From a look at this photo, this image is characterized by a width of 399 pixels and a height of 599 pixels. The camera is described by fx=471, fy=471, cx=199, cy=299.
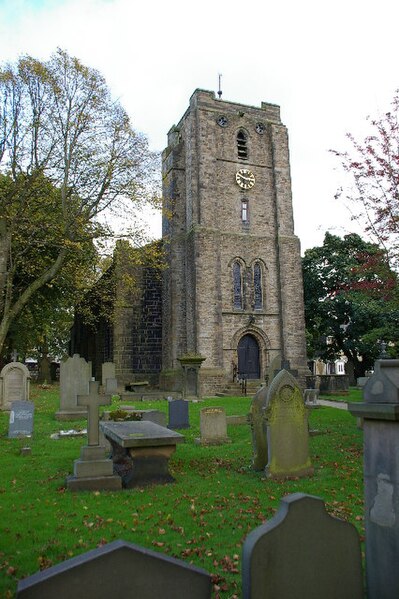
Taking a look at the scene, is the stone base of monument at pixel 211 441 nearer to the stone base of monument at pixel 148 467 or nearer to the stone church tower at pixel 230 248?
the stone base of monument at pixel 148 467

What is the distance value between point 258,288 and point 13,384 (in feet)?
51.4

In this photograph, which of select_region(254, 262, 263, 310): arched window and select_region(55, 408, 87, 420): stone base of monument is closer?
select_region(55, 408, 87, 420): stone base of monument

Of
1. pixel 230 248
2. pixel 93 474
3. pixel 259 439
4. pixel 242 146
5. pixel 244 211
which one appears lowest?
pixel 93 474

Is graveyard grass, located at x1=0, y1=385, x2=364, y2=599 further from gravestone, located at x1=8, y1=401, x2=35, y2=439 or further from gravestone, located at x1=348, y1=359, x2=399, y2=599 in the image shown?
gravestone, located at x1=348, y1=359, x2=399, y2=599

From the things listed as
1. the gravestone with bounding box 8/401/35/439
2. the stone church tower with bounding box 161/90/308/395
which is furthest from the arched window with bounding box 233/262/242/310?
the gravestone with bounding box 8/401/35/439

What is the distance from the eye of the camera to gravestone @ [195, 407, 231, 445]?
10.1m

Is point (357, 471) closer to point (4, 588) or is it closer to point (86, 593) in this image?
point (4, 588)

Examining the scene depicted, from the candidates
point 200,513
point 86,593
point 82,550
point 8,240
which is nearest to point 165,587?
point 86,593

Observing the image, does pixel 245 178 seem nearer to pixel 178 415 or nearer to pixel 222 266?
pixel 222 266

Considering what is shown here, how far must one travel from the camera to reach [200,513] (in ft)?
18.4

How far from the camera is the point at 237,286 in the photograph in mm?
27188

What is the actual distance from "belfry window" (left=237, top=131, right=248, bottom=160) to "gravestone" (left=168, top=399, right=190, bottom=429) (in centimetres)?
2029

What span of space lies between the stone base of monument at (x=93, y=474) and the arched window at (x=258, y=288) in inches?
831

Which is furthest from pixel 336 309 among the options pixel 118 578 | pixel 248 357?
pixel 118 578
